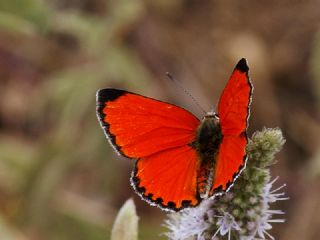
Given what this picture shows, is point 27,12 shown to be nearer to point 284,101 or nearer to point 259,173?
point 259,173

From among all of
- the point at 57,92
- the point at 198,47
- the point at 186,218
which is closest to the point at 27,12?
the point at 57,92

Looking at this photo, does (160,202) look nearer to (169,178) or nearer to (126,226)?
(169,178)

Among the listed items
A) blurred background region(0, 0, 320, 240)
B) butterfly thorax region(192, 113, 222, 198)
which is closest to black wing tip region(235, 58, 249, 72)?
butterfly thorax region(192, 113, 222, 198)

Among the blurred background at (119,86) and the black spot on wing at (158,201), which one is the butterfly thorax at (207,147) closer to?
the black spot on wing at (158,201)

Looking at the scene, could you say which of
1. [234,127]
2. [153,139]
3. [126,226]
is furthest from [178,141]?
[126,226]

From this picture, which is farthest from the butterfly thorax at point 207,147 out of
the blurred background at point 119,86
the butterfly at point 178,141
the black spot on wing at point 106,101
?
the blurred background at point 119,86

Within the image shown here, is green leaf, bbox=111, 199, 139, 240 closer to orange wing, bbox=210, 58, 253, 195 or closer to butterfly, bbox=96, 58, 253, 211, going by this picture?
butterfly, bbox=96, 58, 253, 211
